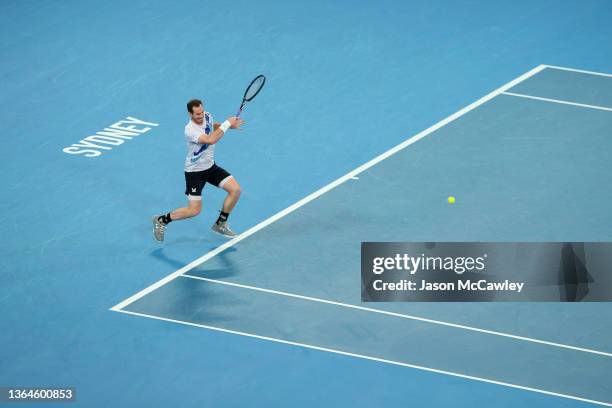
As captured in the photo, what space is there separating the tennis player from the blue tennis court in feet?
1.10

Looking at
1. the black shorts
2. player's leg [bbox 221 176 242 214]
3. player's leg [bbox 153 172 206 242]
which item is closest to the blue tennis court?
player's leg [bbox 153 172 206 242]

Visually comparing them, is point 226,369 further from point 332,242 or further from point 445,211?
point 445,211

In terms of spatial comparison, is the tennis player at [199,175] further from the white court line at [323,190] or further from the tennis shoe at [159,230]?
the white court line at [323,190]

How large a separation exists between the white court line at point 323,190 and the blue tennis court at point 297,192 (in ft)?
0.13

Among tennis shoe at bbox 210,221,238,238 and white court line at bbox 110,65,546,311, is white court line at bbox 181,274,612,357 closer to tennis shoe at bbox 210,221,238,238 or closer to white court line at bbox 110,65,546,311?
white court line at bbox 110,65,546,311

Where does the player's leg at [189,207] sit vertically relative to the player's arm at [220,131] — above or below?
below

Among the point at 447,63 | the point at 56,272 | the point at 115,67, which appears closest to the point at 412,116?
the point at 447,63

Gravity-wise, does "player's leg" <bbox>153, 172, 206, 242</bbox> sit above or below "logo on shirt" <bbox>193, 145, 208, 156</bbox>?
below

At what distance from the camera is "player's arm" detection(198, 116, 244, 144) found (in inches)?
617

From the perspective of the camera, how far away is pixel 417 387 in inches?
520

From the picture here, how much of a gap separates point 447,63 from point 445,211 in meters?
5.45

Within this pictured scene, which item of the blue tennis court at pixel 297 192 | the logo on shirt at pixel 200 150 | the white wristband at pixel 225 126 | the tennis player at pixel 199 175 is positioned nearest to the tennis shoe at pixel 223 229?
the tennis player at pixel 199 175

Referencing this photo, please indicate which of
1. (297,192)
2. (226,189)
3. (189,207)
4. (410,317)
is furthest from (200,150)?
(410,317)

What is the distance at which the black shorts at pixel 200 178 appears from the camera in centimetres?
1622
